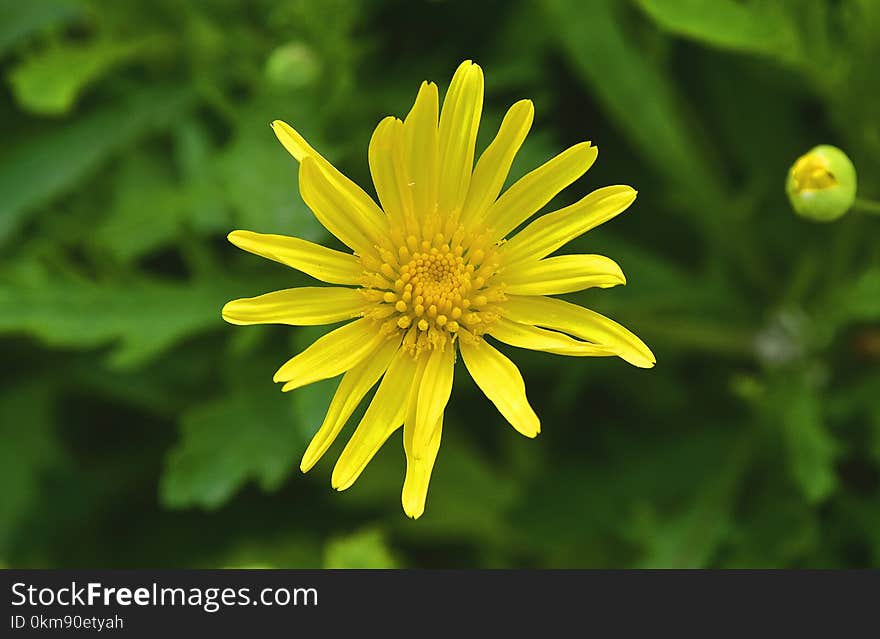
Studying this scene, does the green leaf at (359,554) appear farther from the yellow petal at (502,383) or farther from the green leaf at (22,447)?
the green leaf at (22,447)

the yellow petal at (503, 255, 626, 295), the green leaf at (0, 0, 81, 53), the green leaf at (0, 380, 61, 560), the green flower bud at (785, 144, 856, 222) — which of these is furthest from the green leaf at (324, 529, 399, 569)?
the green leaf at (0, 0, 81, 53)

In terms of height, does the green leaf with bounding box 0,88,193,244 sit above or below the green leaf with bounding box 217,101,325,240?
above

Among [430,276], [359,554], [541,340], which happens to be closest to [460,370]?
[359,554]

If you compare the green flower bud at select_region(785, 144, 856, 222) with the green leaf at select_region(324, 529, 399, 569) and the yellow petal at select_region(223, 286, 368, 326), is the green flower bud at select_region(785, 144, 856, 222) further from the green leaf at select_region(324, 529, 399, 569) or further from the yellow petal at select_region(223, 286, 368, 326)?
the green leaf at select_region(324, 529, 399, 569)

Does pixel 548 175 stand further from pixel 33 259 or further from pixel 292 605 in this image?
pixel 33 259

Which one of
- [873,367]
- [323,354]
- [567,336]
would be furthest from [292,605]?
[873,367]
